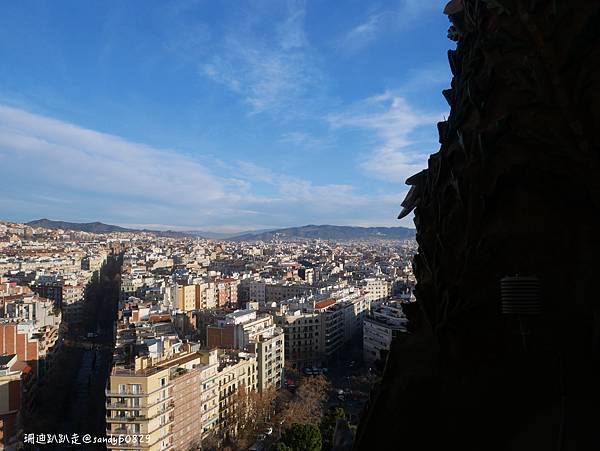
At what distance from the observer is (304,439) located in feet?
25.5

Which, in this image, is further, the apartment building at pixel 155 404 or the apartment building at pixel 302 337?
the apartment building at pixel 302 337

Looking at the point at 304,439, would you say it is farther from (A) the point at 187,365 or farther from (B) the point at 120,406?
(A) the point at 187,365

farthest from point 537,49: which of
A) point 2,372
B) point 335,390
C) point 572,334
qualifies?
point 335,390

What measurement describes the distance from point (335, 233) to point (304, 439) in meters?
149

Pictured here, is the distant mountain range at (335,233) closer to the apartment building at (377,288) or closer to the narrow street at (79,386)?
the apartment building at (377,288)

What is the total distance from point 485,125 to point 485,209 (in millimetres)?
272

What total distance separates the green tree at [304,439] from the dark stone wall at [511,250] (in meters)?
6.58

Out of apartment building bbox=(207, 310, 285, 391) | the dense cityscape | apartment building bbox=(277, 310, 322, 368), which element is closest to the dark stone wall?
the dense cityscape

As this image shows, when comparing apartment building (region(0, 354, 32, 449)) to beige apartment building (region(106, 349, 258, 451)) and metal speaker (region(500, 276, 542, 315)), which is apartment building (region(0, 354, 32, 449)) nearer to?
beige apartment building (region(106, 349, 258, 451))

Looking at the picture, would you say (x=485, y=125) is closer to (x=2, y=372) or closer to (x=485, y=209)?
(x=485, y=209)

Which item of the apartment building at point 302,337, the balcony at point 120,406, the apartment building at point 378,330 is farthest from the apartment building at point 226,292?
the balcony at point 120,406

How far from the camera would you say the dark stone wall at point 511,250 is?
4.56 ft

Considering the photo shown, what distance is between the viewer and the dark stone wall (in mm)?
1391

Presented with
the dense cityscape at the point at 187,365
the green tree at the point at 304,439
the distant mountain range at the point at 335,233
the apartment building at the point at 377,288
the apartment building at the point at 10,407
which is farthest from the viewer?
the distant mountain range at the point at 335,233
